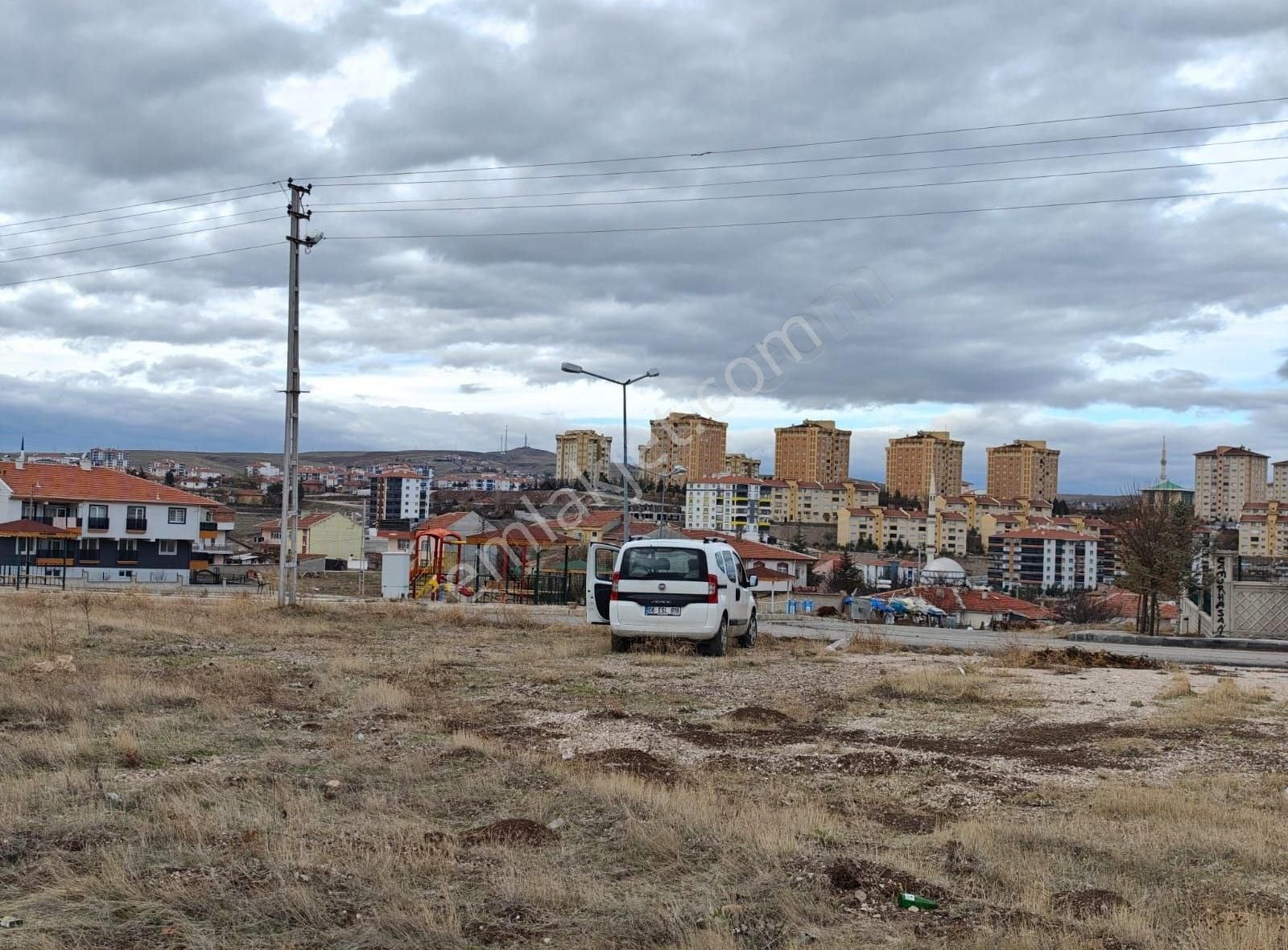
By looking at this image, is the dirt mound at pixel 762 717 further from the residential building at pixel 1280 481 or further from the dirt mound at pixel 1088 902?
the residential building at pixel 1280 481

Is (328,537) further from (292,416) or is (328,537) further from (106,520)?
(292,416)

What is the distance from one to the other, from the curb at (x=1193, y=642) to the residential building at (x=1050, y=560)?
113 m

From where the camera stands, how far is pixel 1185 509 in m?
38.6

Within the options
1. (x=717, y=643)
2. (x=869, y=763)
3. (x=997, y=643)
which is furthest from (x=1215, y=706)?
(x=997, y=643)

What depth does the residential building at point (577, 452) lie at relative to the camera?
110m

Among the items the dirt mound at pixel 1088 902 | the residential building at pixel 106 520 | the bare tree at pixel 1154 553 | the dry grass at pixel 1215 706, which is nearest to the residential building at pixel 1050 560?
the residential building at pixel 106 520

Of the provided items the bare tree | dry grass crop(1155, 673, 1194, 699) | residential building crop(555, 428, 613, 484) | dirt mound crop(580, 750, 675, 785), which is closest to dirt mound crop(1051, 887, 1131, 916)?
dirt mound crop(580, 750, 675, 785)

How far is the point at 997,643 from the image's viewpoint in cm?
2166

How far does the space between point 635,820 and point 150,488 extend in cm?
→ 7822

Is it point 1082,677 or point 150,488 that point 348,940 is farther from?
point 150,488

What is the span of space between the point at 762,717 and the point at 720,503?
465ft

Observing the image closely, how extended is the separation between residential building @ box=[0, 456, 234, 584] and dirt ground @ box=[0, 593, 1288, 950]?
213 ft

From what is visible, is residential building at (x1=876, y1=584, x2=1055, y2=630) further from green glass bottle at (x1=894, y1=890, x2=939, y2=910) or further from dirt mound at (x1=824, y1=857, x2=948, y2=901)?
green glass bottle at (x1=894, y1=890, x2=939, y2=910)

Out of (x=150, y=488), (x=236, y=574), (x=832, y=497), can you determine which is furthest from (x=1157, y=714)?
(x=832, y=497)
